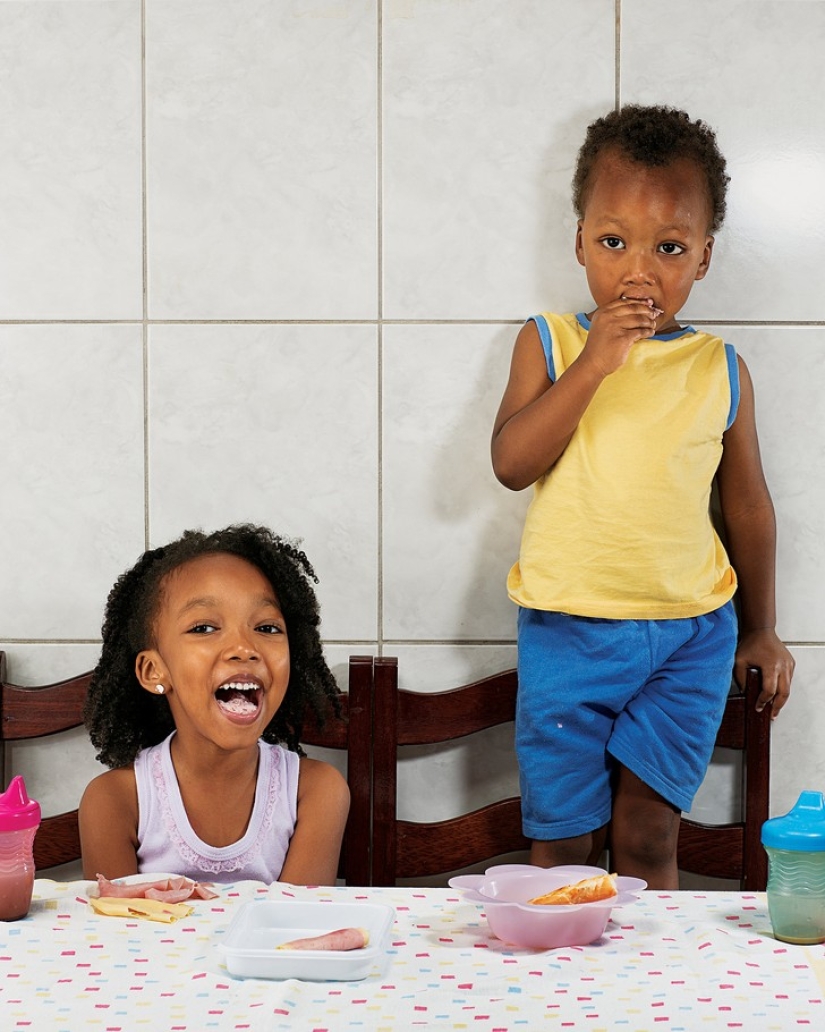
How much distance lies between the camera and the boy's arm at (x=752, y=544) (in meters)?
1.46

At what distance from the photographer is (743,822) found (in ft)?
4.91

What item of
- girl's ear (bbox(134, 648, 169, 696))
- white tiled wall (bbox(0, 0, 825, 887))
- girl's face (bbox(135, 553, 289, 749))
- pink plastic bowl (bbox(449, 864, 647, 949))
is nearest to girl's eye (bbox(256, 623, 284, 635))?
girl's face (bbox(135, 553, 289, 749))

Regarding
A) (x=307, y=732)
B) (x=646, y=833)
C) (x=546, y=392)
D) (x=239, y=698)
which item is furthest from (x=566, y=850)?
(x=546, y=392)

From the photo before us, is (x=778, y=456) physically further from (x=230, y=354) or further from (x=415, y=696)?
(x=230, y=354)

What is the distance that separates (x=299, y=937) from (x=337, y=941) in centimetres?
7

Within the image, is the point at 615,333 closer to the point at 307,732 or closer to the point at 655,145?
the point at 655,145

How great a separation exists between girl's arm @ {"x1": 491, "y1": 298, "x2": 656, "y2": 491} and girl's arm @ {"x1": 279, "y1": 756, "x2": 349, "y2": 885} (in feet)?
1.37

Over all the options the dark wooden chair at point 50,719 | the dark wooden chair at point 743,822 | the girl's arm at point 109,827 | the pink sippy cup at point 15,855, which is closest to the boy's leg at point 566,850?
the dark wooden chair at point 743,822

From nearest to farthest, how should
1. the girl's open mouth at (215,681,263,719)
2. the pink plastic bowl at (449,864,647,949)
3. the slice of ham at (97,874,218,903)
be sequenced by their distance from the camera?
the pink plastic bowl at (449,864,647,949)
the slice of ham at (97,874,218,903)
the girl's open mouth at (215,681,263,719)

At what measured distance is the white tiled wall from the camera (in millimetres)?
1500

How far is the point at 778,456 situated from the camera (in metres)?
1.54

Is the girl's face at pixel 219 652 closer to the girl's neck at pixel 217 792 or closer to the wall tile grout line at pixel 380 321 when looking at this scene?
the girl's neck at pixel 217 792

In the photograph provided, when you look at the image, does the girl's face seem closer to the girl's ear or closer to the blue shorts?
the girl's ear

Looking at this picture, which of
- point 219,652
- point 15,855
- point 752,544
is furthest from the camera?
point 752,544
